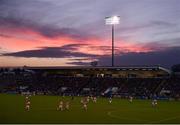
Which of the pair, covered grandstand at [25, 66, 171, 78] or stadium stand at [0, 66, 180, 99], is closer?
stadium stand at [0, 66, 180, 99]

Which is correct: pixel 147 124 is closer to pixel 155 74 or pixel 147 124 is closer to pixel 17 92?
pixel 155 74

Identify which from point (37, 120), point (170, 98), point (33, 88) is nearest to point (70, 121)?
point (37, 120)

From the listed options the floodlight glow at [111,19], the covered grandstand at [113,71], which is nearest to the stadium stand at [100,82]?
the covered grandstand at [113,71]

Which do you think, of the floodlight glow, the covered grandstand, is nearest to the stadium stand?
the covered grandstand

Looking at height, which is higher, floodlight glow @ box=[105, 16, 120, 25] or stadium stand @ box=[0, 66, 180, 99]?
floodlight glow @ box=[105, 16, 120, 25]

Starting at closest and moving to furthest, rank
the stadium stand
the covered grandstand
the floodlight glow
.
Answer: the floodlight glow
the stadium stand
the covered grandstand

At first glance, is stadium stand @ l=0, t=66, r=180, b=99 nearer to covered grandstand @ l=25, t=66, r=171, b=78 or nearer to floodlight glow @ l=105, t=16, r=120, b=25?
covered grandstand @ l=25, t=66, r=171, b=78

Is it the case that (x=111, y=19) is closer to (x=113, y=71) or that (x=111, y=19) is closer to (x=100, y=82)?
(x=100, y=82)

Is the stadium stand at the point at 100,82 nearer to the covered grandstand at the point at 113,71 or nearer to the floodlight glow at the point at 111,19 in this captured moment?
the covered grandstand at the point at 113,71

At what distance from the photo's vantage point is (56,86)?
87.2 m

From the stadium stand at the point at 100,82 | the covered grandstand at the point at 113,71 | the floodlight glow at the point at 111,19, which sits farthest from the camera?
the covered grandstand at the point at 113,71

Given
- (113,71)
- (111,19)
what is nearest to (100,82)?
(113,71)

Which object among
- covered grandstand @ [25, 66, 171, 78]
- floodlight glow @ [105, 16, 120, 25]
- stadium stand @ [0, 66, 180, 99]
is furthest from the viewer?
covered grandstand @ [25, 66, 171, 78]

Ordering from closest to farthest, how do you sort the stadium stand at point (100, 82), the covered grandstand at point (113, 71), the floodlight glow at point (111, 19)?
the floodlight glow at point (111, 19) < the stadium stand at point (100, 82) < the covered grandstand at point (113, 71)
